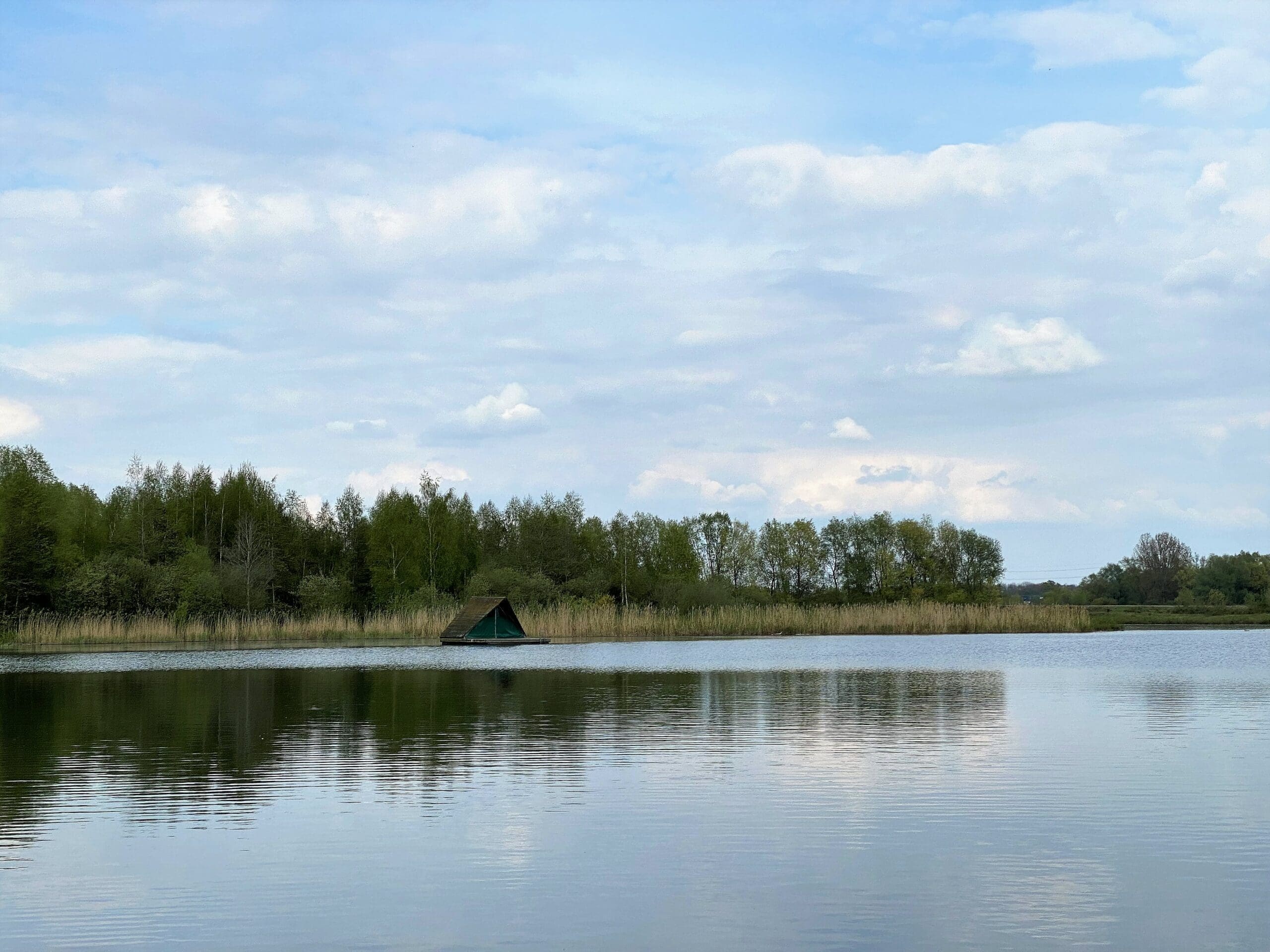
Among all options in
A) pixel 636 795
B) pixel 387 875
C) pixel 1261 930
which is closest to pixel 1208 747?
pixel 636 795

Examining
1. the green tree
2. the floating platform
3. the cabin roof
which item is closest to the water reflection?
the floating platform

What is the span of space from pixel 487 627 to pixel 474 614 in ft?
2.46

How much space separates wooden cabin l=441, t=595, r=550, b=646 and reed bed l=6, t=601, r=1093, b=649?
2724 mm

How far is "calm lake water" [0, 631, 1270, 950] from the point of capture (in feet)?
26.9

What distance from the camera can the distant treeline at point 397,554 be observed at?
65.6 m

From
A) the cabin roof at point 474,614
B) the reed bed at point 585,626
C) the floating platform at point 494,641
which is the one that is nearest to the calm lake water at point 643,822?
the floating platform at point 494,641

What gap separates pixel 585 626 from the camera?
58125 millimetres

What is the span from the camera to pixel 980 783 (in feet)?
44.5

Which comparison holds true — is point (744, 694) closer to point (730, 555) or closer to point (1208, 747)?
point (1208, 747)

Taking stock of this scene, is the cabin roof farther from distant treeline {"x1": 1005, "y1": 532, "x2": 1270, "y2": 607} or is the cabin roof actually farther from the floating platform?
distant treeline {"x1": 1005, "y1": 532, "x2": 1270, "y2": 607}

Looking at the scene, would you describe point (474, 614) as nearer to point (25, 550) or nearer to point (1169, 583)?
point (25, 550)

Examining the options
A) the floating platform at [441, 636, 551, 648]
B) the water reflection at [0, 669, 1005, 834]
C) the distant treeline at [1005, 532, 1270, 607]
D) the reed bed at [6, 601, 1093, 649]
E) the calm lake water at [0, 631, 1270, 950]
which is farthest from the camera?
the distant treeline at [1005, 532, 1270, 607]

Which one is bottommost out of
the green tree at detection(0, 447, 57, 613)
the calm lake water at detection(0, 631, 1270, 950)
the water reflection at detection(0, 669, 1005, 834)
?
the water reflection at detection(0, 669, 1005, 834)

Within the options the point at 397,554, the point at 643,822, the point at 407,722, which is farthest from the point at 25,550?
the point at 643,822
